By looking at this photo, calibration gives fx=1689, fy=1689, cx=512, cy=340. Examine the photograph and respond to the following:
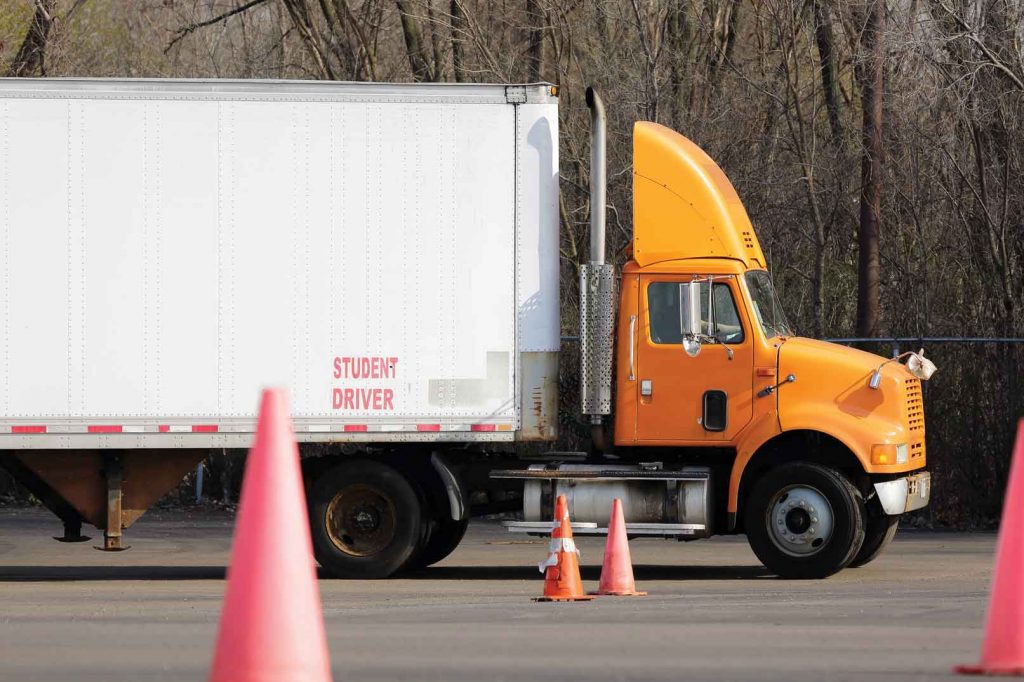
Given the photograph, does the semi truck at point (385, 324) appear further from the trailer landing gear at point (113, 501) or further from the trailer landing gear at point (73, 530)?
the trailer landing gear at point (73, 530)

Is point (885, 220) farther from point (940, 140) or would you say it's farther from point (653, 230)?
point (653, 230)

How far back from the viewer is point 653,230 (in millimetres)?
13828

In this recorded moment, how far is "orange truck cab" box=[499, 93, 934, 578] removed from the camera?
43.9 ft

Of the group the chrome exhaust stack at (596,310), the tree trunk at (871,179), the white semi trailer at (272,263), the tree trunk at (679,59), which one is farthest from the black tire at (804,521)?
the tree trunk at (679,59)

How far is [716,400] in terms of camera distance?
1368 cm

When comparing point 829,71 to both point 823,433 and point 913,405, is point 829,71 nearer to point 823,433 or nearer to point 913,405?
point 913,405

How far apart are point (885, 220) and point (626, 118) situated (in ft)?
12.3

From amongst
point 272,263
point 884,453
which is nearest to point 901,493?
point 884,453

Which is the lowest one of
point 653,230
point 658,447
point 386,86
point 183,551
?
point 183,551

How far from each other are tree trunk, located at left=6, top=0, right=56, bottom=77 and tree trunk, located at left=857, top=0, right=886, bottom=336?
40.2 feet

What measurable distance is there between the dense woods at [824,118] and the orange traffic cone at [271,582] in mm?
13846

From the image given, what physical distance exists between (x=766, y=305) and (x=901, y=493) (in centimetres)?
190

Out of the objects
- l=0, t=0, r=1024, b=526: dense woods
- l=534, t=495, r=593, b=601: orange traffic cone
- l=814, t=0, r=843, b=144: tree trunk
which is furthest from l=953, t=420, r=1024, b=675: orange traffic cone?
l=814, t=0, r=843, b=144: tree trunk

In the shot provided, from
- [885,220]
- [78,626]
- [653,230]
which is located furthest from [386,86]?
[885,220]
